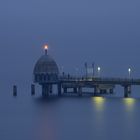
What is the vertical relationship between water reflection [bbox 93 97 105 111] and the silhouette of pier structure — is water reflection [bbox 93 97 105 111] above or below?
below

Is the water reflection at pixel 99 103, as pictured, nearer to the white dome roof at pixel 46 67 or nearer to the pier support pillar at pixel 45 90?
the pier support pillar at pixel 45 90

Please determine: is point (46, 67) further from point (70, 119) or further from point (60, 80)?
point (70, 119)

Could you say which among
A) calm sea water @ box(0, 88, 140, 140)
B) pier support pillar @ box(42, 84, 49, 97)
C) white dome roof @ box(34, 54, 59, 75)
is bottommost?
Answer: calm sea water @ box(0, 88, 140, 140)

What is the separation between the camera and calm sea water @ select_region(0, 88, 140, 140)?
7794 centimetres

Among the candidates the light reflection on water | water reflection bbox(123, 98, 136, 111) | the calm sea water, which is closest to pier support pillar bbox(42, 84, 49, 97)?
the calm sea water

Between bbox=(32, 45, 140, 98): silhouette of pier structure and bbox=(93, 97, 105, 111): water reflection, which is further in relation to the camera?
bbox=(32, 45, 140, 98): silhouette of pier structure

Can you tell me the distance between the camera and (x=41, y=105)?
4434 inches

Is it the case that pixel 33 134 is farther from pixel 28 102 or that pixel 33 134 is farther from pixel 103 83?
pixel 103 83

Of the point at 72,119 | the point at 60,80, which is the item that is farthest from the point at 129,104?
the point at 60,80

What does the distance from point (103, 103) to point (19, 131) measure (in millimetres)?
33479

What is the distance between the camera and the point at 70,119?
302ft

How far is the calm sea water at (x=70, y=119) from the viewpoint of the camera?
256ft

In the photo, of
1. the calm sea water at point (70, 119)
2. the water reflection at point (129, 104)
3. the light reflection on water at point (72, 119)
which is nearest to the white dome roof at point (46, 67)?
the calm sea water at point (70, 119)

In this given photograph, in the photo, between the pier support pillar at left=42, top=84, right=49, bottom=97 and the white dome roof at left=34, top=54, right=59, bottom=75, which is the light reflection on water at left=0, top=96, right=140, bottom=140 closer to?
the pier support pillar at left=42, top=84, right=49, bottom=97
